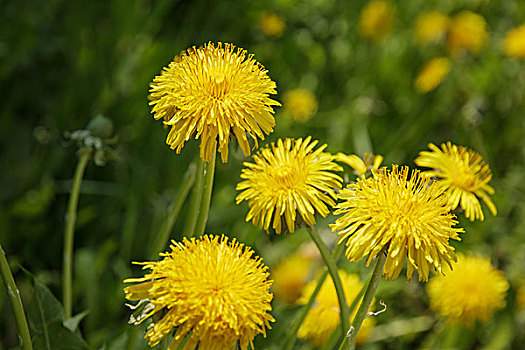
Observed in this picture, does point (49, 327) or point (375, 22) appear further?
point (375, 22)

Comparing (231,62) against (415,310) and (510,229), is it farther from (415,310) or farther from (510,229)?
(510,229)

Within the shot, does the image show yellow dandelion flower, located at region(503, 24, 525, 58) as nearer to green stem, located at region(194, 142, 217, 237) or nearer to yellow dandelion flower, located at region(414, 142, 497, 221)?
yellow dandelion flower, located at region(414, 142, 497, 221)

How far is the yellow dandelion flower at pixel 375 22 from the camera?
2447 millimetres

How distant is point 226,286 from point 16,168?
1.15m

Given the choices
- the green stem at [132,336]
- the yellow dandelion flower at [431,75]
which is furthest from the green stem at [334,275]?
the yellow dandelion flower at [431,75]

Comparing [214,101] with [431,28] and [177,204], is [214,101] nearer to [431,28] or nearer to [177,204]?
[177,204]

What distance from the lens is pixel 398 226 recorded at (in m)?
0.68

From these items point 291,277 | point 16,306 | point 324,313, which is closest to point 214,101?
point 16,306

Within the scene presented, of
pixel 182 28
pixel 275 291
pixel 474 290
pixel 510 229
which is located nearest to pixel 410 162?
pixel 510 229

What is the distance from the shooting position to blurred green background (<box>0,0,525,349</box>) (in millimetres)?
1455

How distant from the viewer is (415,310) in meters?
1.68

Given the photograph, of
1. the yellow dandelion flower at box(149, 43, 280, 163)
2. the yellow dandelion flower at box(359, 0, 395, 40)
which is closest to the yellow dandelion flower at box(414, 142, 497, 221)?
the yellow dandelion flower at box(149, 43, 280, 163)

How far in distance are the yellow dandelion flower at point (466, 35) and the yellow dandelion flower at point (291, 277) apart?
4.86ft

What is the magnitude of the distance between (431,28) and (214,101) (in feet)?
6.73
